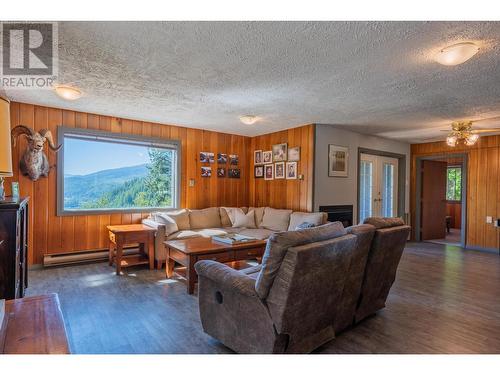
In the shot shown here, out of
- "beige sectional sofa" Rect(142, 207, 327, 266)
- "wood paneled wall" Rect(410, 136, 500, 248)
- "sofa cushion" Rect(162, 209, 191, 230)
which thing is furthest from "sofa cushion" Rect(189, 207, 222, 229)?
"wood paneled wall" Rect(410, 136, 500, 248)

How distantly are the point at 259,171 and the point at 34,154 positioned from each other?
12.6 ft

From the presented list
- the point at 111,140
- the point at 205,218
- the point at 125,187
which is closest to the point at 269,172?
the point at 205,218

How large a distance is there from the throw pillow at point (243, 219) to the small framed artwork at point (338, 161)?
5.35ft

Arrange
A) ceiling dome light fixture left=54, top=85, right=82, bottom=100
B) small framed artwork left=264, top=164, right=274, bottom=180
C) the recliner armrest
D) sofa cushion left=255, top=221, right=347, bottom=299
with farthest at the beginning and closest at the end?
small framed artwork left=264, top=164, right=274, bottom=180, ceiling dome light fixture left=54, top=85, right=82, bottom=100, the recliner armrest, sofa cushion left=255, top=221, right=347, bottom=299

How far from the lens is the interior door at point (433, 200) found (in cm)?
708

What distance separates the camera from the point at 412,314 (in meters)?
2.81

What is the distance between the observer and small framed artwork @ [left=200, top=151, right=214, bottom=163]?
18.7 feet

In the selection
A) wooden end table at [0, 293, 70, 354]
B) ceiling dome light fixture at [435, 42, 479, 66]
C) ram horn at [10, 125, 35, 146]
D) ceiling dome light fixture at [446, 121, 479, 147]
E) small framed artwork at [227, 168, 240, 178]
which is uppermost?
ceiling dome light fixture at [435, 42, 479, 66]

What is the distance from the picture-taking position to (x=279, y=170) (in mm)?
5711

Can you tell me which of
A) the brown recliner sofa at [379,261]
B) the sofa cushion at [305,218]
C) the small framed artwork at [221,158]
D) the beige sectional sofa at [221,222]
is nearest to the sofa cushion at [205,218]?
the beige sectional sofa at [221,222]

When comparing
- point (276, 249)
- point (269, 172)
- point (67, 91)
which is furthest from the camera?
point (269, 172)

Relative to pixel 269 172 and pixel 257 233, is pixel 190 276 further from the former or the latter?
pixel 269 172

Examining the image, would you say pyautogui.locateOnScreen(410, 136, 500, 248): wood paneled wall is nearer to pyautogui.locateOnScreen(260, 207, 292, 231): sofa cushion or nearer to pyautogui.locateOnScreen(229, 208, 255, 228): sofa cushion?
pyautogui.locateOnScreen(260, 207, 292, 231): sofa cushion

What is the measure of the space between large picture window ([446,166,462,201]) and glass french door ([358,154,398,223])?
3744 mm
